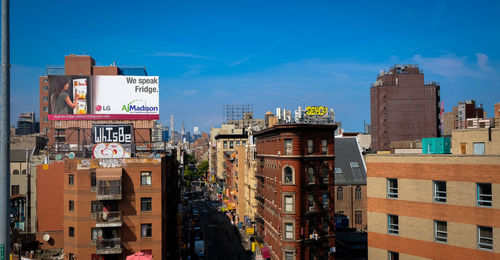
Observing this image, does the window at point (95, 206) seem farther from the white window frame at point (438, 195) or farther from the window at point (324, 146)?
the white window frame at point (438, 195)

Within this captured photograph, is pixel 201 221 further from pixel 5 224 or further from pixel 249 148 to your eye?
pixel 5 224

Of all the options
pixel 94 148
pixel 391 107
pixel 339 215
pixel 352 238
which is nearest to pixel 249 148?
pixel 339 215

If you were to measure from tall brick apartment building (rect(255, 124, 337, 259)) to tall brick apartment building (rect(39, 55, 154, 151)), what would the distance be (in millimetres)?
19870

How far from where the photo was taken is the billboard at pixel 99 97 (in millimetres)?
50688

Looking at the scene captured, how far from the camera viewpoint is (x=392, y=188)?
35688 mm

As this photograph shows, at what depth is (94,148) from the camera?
43219mm

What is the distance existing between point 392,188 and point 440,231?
5302 millimetres

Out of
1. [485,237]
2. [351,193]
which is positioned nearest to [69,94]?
[351,193]

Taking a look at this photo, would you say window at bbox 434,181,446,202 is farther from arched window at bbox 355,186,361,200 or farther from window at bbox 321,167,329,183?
arched window at bbox 355,186,361,200

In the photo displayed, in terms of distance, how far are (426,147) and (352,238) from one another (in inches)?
992

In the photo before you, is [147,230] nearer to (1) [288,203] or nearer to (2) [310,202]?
(1) [288,203]

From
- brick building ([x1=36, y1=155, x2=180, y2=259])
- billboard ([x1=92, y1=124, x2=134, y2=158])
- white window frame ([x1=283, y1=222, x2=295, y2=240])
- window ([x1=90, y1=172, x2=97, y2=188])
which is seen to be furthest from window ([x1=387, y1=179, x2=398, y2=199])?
window ([x1=90, y1=172, x2=97, y2=188])

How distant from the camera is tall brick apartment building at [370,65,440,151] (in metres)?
132

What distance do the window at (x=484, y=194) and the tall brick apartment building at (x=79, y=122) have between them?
40689 millimetres
